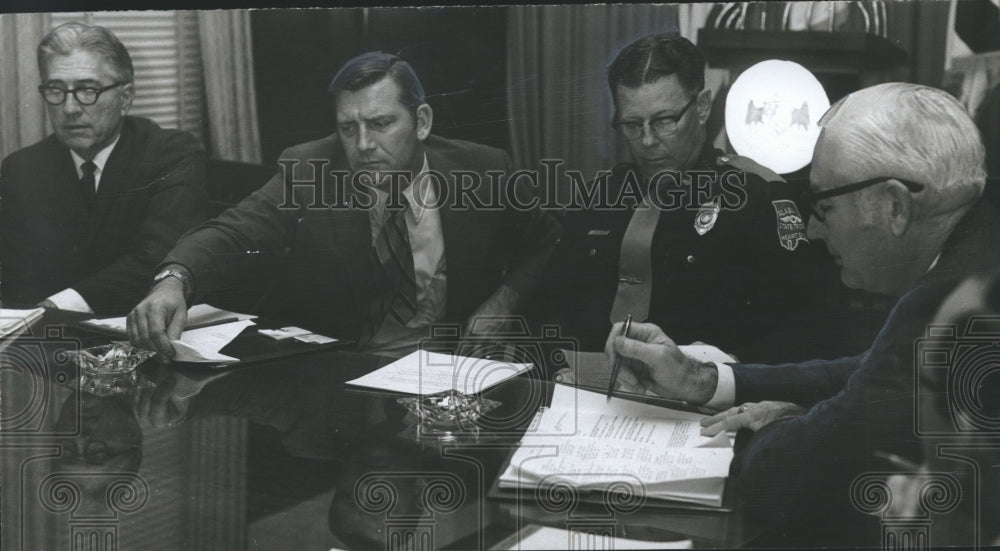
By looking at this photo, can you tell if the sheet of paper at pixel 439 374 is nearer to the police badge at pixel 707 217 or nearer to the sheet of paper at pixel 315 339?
the sheet of paper at pixel 315 339

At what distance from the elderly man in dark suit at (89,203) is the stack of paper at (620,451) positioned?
82 centimetres

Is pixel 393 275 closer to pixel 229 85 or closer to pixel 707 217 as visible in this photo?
pixel 229 85

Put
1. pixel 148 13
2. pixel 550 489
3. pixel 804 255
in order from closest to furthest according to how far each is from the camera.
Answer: pixel 550 489 < pixel 804 255 < pixel 148 13

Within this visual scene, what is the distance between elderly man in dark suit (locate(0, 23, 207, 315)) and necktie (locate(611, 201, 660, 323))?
2.79ft

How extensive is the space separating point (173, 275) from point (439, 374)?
59 cm

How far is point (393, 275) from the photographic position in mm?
1900

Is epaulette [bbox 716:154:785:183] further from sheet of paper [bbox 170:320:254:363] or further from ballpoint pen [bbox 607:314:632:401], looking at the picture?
sheet of paper [bbox 170:320:254:363]

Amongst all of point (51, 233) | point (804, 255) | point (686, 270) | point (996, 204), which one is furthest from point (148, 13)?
point (996, 204)

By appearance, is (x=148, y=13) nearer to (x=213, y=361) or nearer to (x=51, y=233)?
(x=51, y=233)

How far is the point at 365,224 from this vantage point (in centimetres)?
189

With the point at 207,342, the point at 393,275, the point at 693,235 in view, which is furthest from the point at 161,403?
the point at 693,235

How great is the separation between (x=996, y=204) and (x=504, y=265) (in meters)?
0.90

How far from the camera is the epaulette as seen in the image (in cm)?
176

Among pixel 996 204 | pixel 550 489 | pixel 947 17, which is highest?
pixel 947 17
